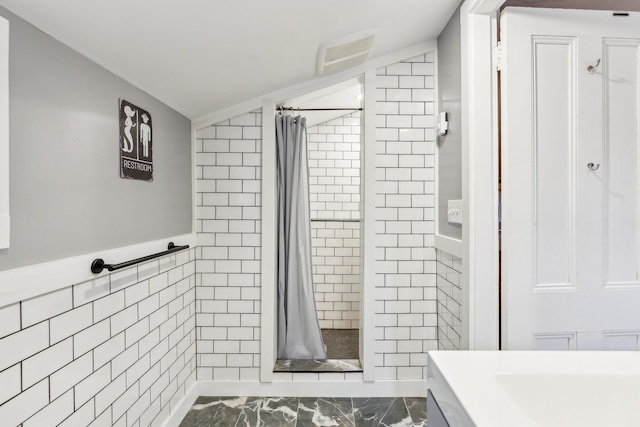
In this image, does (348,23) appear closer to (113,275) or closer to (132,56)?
(132,56)

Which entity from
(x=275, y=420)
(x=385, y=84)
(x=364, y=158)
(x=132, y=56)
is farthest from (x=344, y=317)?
(x=132, y=56)

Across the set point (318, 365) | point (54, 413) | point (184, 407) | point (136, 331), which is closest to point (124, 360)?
point (136, 331)

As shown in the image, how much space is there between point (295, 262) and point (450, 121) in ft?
4.28

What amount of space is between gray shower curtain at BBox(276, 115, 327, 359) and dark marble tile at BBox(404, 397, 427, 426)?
0.60 m

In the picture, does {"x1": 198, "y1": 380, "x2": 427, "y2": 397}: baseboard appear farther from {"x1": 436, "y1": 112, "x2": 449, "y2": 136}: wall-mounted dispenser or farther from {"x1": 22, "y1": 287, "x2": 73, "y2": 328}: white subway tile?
{"x1": 436, "y1": 112, "x2": 449, "y2": 136}: wall-mounted dispenser

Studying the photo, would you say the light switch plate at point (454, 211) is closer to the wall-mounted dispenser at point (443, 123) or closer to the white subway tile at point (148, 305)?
the wall-mounted dispenser at point (443, 123)

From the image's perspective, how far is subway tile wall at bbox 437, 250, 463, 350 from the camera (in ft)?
5.44

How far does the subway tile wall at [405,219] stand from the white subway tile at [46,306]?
5.11 ft

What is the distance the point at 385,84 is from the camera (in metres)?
2.07

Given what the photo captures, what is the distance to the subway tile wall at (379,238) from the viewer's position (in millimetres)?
2068

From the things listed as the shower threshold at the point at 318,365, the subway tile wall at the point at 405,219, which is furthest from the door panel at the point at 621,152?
the shower threshold at the point at 318,365

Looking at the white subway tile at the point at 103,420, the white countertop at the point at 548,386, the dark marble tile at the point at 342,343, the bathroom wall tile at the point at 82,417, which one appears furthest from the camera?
the dark marble tile at the point at 342,343

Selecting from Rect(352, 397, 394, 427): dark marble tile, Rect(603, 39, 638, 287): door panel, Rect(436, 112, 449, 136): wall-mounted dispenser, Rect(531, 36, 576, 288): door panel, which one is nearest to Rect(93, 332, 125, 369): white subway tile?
Rect(352, 397, 394, 427): dark marble tile

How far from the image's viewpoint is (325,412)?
1951 millimetres
